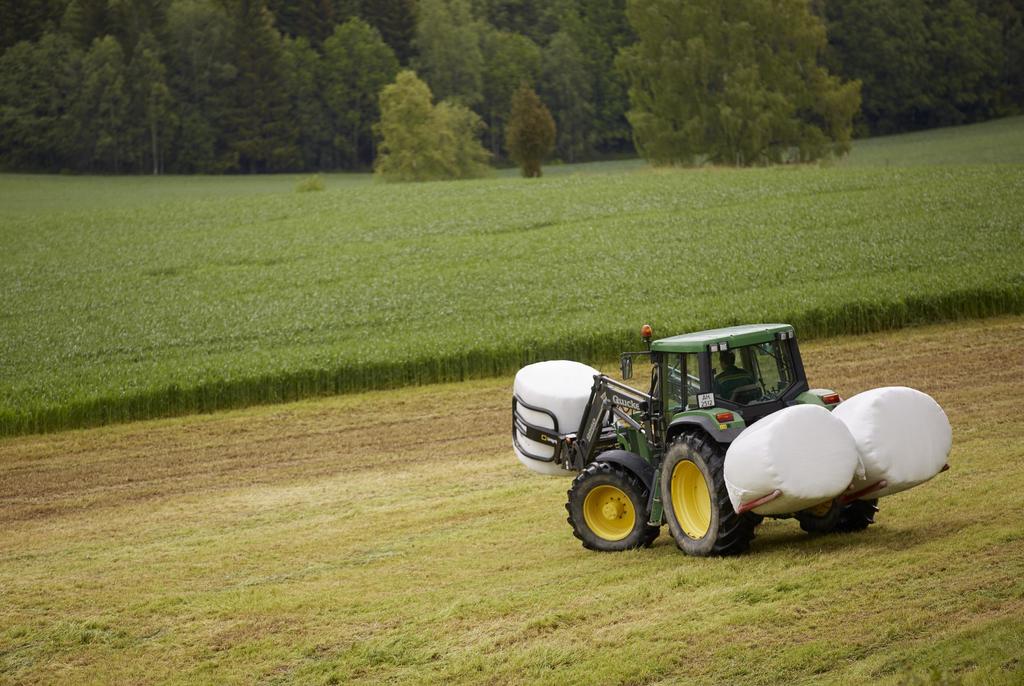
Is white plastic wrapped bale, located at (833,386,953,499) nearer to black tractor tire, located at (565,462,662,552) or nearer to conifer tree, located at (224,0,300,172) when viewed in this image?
black tractor tire, located at (565,462,662,552)

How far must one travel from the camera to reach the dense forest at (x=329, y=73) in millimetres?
87625

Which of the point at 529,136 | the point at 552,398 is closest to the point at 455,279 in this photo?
the point at 552,398

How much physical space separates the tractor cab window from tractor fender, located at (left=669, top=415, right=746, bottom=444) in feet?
0.90

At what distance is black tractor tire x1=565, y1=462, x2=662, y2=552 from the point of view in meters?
10.6

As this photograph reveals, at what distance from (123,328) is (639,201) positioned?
851 inches

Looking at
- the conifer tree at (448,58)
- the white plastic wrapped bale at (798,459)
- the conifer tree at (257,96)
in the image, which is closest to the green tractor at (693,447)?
the white plastic wrapped bale at (798,459)

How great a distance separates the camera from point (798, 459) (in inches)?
344

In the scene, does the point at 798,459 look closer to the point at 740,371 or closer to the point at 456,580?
the point at 740,371

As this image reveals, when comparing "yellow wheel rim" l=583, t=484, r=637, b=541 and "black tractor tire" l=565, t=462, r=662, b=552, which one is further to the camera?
"yellow wheel rim" l=583, t=484, r=637, b=541

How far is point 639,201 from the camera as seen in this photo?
42.5 metres

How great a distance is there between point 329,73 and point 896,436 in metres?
94.9

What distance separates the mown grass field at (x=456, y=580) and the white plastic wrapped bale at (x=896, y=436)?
0.62m

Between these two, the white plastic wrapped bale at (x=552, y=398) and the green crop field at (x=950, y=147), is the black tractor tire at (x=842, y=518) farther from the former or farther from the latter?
the green crop field at (x=950, y=147)

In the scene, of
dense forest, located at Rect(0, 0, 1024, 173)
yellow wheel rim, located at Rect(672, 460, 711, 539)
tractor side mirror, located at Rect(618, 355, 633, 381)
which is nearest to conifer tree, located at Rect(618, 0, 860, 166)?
dense forest, located at Rect(0, 0, 1024, 173)
